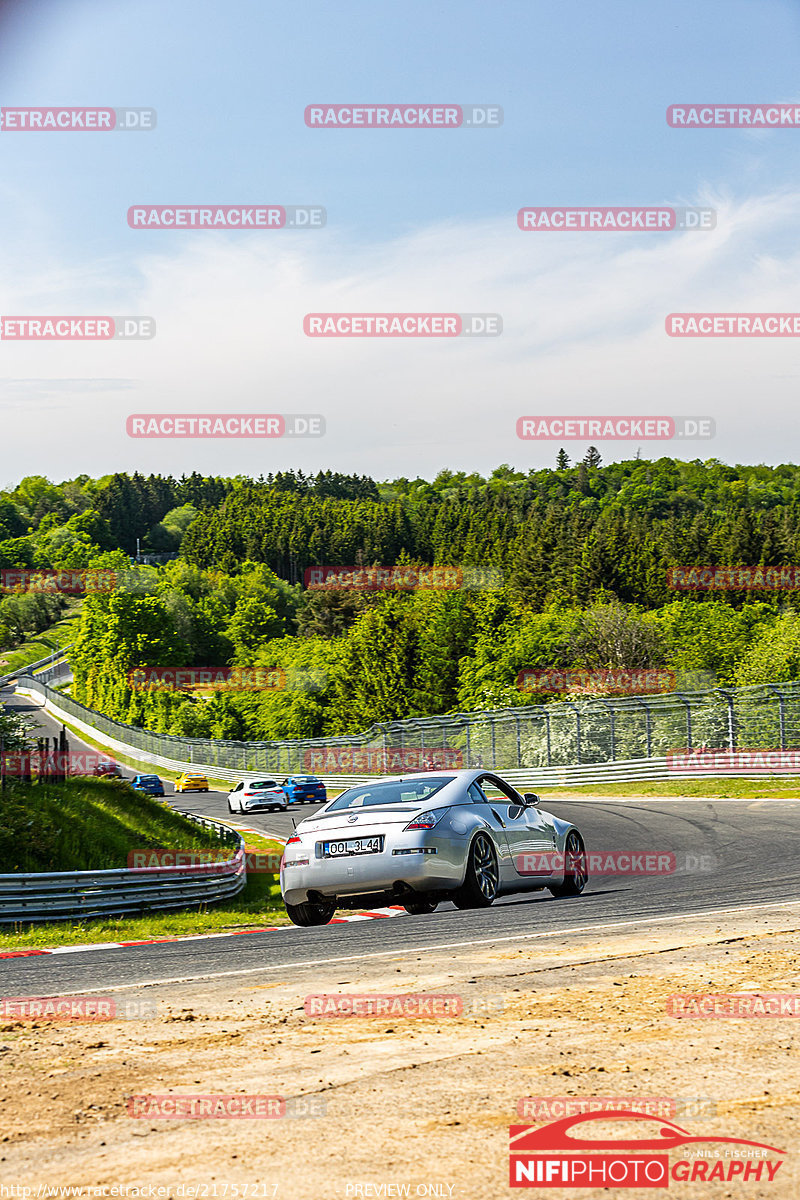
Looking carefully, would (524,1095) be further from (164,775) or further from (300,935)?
(164,775)

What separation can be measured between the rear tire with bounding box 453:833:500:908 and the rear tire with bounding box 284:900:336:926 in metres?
1.33

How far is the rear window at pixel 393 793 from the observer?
1070cm

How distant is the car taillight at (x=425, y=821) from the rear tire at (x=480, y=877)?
1.68 ft

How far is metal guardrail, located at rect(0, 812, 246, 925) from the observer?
532 inches

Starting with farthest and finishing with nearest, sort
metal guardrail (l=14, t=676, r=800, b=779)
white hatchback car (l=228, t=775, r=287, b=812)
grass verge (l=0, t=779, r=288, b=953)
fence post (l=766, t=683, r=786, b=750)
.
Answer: white hatchback car (l=228, t=775, r=287, b=812) → metal guardrail (l=14, t=676, r=800, b=779) → fence post (l=766, t=683, r=786, b=750) → grass verge (l=0, t=779, r=288, b=953)

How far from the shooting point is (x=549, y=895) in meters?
13.2

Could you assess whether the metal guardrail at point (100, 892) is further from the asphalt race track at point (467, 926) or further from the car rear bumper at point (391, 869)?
the car rear bumper at point (391, 869)

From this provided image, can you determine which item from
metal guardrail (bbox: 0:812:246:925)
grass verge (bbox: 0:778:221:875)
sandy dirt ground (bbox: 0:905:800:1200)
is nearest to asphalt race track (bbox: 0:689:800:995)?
sandy dirt ground (bbox: 0:905:800:1200)

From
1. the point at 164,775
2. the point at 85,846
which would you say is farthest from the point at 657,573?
the point at 85,846

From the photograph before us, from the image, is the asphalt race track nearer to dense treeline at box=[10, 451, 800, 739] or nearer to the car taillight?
the car taillight

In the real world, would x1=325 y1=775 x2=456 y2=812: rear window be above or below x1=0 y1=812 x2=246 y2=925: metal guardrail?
above

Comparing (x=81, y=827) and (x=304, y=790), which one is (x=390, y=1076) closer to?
(x=81, y=827)

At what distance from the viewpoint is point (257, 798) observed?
148 ft

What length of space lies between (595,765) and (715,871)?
2377 cm
